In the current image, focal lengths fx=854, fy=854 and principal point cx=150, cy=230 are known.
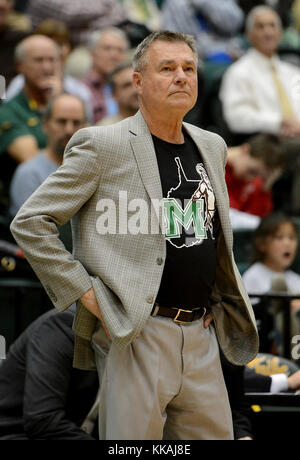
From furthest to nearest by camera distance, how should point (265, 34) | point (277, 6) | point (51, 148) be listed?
point (277, 6)
point (265, 34)
point (51, 148)

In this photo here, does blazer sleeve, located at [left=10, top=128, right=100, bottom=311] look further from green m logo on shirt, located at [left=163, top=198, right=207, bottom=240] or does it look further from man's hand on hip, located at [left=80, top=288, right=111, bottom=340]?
green m logo on shirt, located at [left=163, top=198, right=207, bottom=240]

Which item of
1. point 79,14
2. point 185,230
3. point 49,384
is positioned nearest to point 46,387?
point 49,384

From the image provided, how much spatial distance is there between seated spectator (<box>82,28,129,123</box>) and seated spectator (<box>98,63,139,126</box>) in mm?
664

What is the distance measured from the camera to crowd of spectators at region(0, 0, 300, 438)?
5.08 metres

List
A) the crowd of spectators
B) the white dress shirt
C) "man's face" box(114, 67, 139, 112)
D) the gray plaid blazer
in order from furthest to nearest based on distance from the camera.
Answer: the white dress shirt < "man's face" box(114, 67, 139, 112) < the crowd of spectators < the gray plaid blazer

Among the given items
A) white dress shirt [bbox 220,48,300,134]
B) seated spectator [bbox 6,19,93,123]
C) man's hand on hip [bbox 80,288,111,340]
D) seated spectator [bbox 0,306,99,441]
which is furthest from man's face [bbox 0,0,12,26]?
man's hand on hip [bbox 80,288,111,340]

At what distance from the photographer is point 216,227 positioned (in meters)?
2.81

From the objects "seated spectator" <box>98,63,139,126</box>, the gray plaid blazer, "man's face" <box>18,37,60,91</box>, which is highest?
"man's face" <box>18,37,60,91</box>

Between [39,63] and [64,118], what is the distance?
0.87 metres

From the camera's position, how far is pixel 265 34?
6.45 m

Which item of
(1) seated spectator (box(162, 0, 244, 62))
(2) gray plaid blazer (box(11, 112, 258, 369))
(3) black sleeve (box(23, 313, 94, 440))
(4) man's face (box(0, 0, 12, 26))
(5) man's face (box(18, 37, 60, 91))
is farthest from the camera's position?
(1) seated spectator (box(162, 0, 244, 62))

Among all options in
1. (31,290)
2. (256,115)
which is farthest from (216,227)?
(256,115)

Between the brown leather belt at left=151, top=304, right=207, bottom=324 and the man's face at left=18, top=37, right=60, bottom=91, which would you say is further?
the man's face at left=18, top=37, right=60, bottom=91

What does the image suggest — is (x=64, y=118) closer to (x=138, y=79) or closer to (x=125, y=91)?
(x=125, y=91)
